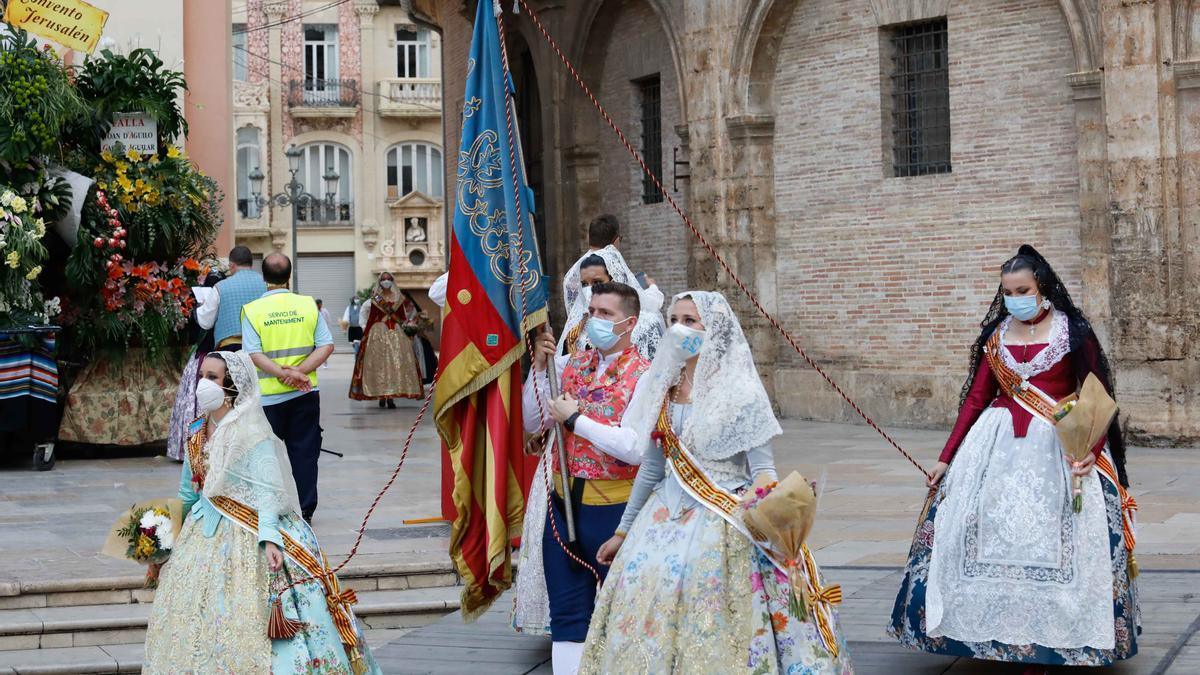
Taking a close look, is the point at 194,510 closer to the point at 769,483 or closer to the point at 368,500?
the point at 769,483

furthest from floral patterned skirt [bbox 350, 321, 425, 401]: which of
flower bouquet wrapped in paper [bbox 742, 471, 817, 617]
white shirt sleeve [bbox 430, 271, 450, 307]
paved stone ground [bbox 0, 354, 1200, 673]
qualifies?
flower bouquet wrapped in paper [bbox 742, 471, 817, 617]

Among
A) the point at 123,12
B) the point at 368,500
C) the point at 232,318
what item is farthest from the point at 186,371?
the point at 123,12

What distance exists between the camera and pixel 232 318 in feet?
40.7

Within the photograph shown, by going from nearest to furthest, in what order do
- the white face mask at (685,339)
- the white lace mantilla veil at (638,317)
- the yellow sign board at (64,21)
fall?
1. the white face mask at (685,339)
2. the white lace mantilla veil at (638,317)
3. the yellow sign board at (64,21)

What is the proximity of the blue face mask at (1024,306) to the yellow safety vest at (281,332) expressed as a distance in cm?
462

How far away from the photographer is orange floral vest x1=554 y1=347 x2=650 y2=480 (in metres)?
6.25

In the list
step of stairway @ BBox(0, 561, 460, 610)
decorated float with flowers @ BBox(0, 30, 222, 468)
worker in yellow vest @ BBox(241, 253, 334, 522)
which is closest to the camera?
step of stairway @ BBox(0, 561, 460, 610)

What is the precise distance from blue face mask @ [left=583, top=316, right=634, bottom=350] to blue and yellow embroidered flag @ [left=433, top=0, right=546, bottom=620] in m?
0.87

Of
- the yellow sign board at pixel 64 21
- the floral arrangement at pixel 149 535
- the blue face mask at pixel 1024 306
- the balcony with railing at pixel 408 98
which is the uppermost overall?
the balcony with railing at pixel 408 98

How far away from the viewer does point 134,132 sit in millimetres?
15031

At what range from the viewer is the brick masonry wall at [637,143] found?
67.2 ft

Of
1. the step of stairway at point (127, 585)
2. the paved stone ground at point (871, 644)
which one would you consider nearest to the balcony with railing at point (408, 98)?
the step of stairway at point (127, 585)

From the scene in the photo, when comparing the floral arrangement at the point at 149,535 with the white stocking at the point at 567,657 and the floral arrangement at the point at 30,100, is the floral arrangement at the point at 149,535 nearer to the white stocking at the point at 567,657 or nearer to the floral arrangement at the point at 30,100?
the white stocking at the point at 567,657

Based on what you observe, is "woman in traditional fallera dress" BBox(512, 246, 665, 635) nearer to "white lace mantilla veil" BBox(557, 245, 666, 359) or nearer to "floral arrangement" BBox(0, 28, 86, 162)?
"white lace mantilla veil" BBox(557, 245, 666, 359)
